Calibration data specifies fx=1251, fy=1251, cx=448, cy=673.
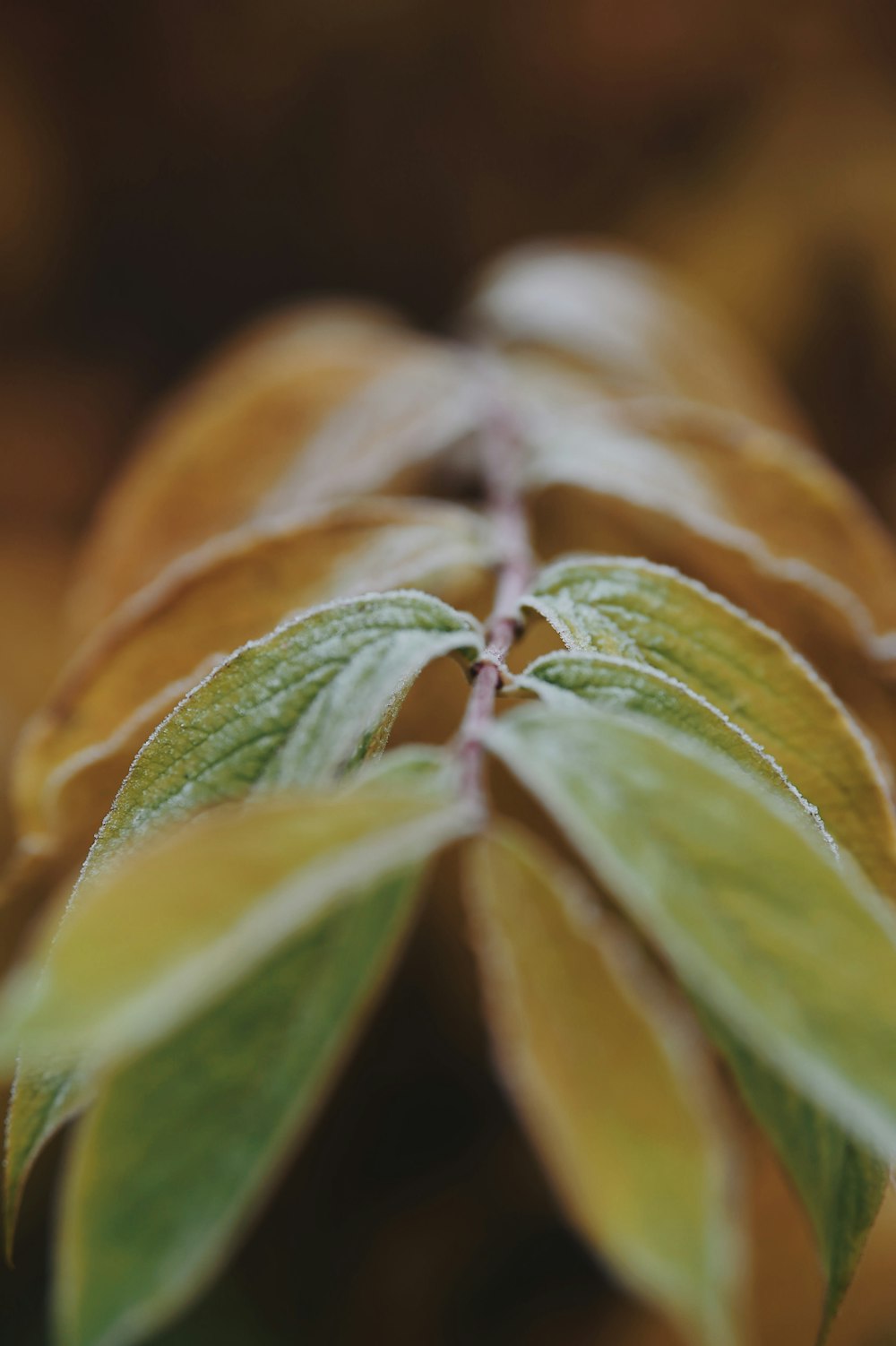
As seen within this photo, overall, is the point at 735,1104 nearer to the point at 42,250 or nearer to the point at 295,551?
the point at 295,551

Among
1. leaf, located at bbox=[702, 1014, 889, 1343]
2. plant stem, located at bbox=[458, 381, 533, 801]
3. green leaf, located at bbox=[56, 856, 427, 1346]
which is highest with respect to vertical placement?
plant stem, located at bbox=[458, 381, 533, 801]

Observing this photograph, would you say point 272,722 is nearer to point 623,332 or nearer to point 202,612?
point 202,612

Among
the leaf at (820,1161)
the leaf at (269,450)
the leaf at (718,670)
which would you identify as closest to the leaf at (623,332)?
the leaf at (269,450)

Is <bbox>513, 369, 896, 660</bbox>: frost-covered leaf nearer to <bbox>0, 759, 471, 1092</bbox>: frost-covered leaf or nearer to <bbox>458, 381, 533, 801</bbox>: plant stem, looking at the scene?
<bbox>458, 381, 533, 801</bbox>: plant stem

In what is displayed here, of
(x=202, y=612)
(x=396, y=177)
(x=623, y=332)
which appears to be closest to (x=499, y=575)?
(x=202, y=612)

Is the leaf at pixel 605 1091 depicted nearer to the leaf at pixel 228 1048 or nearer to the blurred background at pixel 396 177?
the leaf at pixel 228 1048

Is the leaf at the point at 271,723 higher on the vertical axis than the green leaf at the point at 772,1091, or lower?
A: higher

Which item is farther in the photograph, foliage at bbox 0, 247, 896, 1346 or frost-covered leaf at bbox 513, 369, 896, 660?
frost-covered leaf at bbox 513, 369, 896, 660

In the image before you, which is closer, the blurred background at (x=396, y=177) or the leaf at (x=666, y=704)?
the leaf at (x=666, y=704)

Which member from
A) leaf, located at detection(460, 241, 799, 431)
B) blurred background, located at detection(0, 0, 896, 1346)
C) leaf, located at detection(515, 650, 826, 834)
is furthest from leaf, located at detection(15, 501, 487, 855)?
blurred background, located at detection(0, 0, 896, 1346)
